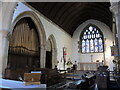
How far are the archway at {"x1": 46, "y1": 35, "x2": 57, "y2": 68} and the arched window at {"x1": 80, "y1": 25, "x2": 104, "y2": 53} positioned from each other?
6431 mm

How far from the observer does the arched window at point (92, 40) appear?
53.3ft

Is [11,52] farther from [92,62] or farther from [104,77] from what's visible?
[92,62]

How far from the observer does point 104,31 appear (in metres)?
15.9

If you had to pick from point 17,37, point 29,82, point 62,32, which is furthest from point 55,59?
point 29,82

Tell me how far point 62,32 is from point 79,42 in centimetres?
406

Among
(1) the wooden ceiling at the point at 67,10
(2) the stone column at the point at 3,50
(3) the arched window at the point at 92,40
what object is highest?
(1) the wooden ceiling at the point at 67,10

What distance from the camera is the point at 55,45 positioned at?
12.0 metres

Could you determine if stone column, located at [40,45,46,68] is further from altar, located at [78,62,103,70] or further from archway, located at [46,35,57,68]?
altar, located at [78,62,103,70]

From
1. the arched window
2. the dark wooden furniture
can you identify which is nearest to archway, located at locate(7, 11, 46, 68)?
the dark wooden furniture

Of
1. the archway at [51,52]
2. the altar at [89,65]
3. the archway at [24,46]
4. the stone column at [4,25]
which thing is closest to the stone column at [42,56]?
Result: the archway at [24,46]

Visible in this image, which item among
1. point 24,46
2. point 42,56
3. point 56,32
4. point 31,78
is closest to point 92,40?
point 56,32

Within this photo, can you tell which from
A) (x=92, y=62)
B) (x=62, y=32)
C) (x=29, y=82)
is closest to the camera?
(x=29, y=82)

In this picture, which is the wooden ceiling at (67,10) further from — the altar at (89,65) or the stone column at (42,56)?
the altar at (89,65)

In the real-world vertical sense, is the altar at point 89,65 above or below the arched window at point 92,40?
below
